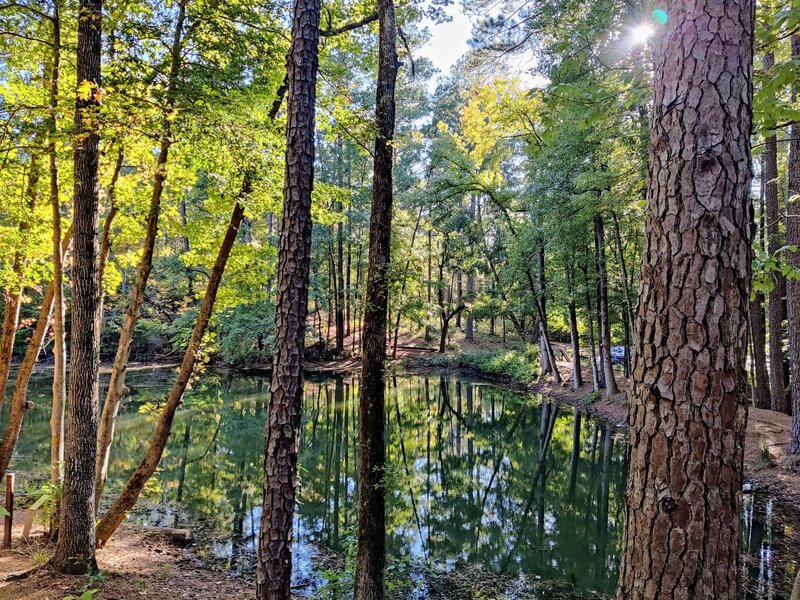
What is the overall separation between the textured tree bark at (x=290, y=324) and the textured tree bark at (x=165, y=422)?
220cm

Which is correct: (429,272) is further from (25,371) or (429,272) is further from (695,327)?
(695,327)

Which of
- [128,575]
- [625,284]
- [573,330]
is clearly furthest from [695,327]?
[573,330]

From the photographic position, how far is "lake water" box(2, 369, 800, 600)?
588cm

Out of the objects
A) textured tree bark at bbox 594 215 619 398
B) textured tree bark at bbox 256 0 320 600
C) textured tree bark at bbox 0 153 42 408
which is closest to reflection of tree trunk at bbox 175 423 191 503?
textured tree bark at bbox 0 153 42 408

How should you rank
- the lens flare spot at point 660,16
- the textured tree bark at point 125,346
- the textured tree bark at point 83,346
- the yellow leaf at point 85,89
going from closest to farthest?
the lens flare spot at point 660,16, the yellow leaf at point 85,89, the textured tree bark at point 83,346, the textured tree bark at point 125,346

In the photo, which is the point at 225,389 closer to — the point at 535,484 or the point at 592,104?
the point at 535,484

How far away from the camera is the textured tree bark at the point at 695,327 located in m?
1.45

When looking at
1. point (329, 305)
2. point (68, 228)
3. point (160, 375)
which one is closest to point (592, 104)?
point (68, 228)

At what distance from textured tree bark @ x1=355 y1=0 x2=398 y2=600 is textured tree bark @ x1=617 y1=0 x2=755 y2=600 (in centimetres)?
297

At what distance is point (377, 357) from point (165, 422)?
11.2ft

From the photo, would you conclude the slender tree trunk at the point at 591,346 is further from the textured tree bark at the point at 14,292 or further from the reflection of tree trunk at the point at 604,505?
the textured tree bark at the point at 14,292

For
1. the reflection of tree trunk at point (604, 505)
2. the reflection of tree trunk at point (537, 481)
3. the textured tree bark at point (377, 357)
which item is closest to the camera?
the textured tree bark at point (377, 357)

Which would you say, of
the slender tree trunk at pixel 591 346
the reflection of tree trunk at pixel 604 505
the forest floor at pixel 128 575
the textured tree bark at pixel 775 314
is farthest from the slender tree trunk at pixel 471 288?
the forest floor at pixel 128 575

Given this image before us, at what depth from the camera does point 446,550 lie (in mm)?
6668
